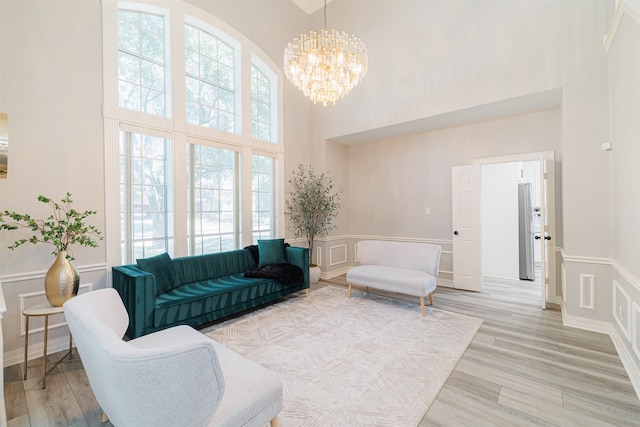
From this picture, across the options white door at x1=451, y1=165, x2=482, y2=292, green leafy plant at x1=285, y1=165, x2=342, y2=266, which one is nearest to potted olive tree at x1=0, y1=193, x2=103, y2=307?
green leafy plant at x1=285, y1=165, x2=342, y2=266

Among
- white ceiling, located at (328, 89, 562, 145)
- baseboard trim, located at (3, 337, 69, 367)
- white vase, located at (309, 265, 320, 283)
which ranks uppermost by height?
white ceiling, located at (328, 89, 562, 145)

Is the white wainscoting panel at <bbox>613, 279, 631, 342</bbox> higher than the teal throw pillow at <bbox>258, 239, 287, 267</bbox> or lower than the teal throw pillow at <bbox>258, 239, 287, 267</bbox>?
lower

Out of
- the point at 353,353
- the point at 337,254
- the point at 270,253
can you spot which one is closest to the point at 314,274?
the point at 337,254

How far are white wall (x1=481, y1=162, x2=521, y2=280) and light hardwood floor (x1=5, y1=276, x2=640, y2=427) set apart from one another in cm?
255

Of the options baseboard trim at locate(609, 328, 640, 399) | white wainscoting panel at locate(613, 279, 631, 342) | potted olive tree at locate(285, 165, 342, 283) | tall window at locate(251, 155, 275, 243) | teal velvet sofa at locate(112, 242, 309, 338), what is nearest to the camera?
baseboard trim at locate(609, 328, 640, 399)

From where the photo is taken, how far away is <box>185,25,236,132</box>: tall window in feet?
13.5

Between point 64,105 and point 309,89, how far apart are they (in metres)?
2.58

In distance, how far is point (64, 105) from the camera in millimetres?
2900

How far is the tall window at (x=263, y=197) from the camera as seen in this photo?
16.2 ft

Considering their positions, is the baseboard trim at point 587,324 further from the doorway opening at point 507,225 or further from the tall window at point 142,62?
the tall window at point 142,62

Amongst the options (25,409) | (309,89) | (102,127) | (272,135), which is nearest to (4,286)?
(25,409)

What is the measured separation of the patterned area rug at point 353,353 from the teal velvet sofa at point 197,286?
0.26 meters

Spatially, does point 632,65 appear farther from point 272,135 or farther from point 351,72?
point 272,135

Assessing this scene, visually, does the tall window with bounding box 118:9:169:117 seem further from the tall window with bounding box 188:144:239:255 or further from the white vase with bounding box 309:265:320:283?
the white vase with bounding box 309:265:320:283
